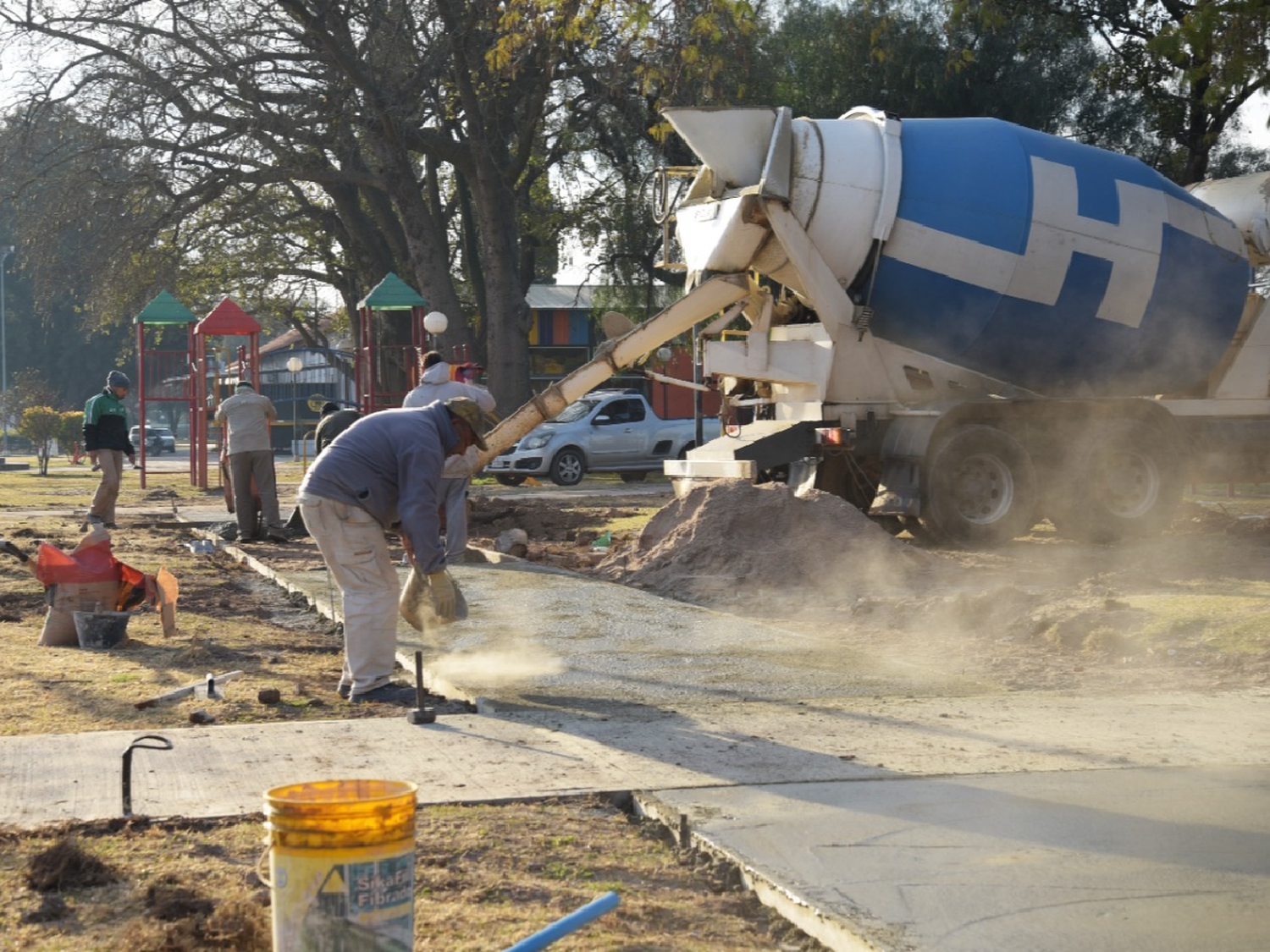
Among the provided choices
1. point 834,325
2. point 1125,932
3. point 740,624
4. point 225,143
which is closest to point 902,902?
point 1125,932

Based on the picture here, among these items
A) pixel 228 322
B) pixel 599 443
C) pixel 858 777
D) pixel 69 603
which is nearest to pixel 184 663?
pixel 69 603

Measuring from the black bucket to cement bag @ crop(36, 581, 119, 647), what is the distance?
0.12m

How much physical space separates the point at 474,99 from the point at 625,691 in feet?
64.5

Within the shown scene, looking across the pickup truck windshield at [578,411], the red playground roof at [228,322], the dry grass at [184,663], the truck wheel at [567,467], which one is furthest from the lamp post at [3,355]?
the dry grass at [184,663]

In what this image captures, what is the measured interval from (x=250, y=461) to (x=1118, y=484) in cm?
952

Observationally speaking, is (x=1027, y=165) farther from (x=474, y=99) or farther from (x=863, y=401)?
(x=474, y=99)

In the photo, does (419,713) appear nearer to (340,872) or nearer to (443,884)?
(443,884)

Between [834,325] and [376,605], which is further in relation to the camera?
[834,325]

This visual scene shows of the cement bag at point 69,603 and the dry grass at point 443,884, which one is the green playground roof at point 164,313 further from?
the dry grass at point 443,884

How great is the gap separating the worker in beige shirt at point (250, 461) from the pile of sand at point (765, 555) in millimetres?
5311

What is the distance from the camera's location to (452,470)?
12.5 meters

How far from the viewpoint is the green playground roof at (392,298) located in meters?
26.3

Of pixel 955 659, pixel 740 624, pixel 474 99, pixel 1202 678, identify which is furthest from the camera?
pixel 474 99

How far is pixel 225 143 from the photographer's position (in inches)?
1125
